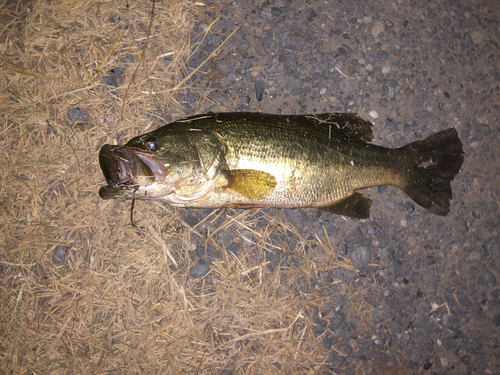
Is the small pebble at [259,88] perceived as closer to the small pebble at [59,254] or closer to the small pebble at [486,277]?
the small pebble at [59,254]

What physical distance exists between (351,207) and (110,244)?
2.67m

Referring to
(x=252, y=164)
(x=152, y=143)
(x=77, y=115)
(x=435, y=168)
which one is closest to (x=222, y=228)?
(x=252, y=164)

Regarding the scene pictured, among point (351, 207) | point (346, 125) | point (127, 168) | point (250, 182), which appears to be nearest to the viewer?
point (127, 168)

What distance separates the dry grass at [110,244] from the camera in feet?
10.2

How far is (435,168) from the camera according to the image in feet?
10.6

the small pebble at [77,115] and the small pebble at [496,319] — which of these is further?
the small pebble at [496,319]

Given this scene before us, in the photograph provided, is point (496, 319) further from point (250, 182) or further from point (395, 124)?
point (250, 182)

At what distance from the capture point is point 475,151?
375 centimetres

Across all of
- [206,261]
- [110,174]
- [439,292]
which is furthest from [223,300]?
[439,292]

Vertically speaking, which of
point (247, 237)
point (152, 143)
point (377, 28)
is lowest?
point (247, 237)

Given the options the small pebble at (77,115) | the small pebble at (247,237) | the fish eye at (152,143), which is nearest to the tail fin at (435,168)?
the small pebble at (247,237)

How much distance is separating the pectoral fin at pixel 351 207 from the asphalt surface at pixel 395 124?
0.44 m

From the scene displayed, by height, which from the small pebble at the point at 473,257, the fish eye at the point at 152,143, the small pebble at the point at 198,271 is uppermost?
the fish eye at the point at 152,143

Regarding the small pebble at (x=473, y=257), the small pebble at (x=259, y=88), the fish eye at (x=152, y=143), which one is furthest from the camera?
the small pebble at (x=473, y=257)
